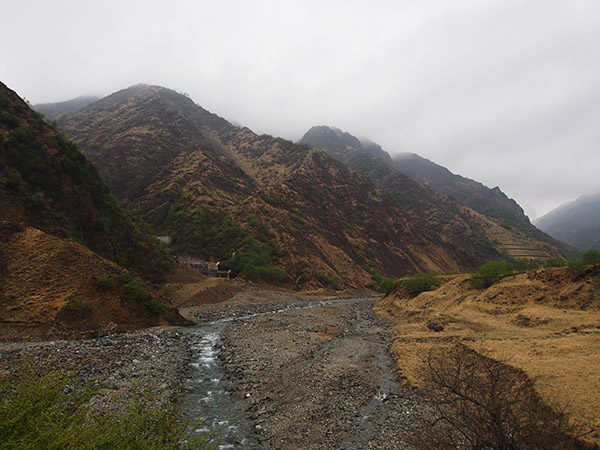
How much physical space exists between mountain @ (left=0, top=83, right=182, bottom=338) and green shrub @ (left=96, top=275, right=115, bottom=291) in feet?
0.31

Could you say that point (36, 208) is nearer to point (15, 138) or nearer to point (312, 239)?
point (15, 138)

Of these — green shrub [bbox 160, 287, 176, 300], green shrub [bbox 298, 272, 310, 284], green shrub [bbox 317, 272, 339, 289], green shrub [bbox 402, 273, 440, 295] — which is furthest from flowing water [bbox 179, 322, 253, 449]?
green shrub [bbox 317, 272, 339, 289]

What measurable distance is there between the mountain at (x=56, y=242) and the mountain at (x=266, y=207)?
27026mm

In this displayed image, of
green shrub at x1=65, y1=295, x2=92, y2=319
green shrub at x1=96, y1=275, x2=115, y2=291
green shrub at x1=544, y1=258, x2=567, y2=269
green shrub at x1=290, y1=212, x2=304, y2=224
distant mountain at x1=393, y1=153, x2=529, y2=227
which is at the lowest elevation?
green shrub at x1=65, y1=295, x2=92, y2=319

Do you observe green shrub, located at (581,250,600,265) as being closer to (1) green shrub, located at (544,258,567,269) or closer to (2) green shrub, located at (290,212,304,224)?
(1) green shrub, located at (544,258,567,269)

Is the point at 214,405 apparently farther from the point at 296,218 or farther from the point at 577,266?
the point at 296,218

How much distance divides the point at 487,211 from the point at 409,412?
564 ft

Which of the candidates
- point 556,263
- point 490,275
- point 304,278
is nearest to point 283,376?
point 490,275

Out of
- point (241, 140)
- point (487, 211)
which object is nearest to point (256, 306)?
point (241, 140)

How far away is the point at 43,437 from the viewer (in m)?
4.16

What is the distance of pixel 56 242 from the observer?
2388cm

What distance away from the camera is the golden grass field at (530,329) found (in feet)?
35.7

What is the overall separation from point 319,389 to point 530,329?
46.6ft

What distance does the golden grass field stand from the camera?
429 inches
